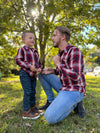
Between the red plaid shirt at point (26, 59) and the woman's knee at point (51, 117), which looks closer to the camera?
the woman's knee at point (51, 117)

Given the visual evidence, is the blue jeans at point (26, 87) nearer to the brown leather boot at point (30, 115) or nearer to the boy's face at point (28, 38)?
the brown leather boot at point (30, 115)

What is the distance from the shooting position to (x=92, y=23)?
26.6ft

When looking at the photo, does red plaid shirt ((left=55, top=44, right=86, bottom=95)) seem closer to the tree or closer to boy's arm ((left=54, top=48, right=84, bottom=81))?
boy's arm ((left=54, top=48, right=84, bottom=81))

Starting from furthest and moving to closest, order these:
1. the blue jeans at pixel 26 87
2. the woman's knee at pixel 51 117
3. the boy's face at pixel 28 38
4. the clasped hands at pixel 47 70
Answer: the boy's face at pixel 28 38, the blue jeans at pixel 26 87, the clasped hands at pixel 47 70, the woman's knee at pixel 51 117

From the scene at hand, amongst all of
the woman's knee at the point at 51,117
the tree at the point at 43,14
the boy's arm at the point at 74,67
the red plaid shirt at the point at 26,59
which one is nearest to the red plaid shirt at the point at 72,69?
the boy's arm at the point at 74,67

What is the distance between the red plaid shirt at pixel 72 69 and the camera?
232 cm

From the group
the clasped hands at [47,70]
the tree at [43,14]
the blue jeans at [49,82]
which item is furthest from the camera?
the tree at [43,14]

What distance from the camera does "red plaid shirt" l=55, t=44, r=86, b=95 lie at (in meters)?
2.32

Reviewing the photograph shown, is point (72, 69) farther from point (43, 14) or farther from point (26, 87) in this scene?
point (43, 14)

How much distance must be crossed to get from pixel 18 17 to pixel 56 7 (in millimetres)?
2378

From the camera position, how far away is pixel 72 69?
7.68 feet

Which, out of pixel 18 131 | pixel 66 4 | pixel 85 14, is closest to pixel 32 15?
pixel 66 4

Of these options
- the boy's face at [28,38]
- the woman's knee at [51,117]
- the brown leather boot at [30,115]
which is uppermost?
the boy's face at [28,38]

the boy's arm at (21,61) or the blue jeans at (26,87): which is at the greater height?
the boy's arm at (21,61)
